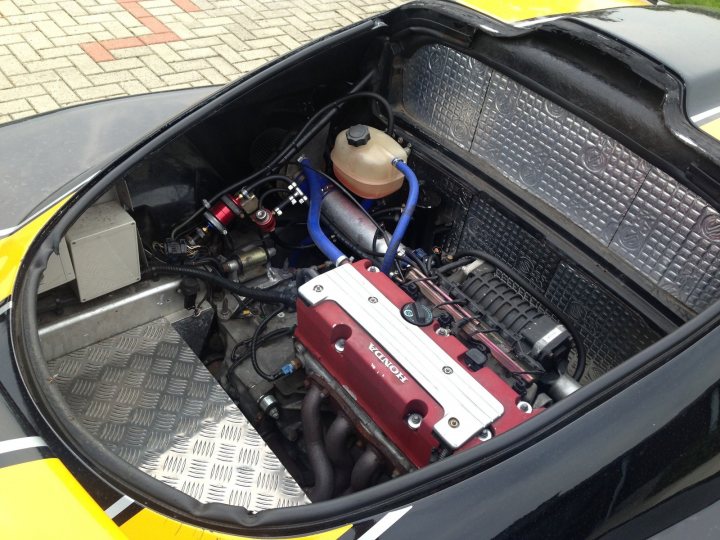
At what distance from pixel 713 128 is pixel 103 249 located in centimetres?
177

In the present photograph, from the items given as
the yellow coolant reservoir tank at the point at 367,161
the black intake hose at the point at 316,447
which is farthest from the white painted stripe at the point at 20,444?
the yellow coolant reservoir tank at the point at 367,161

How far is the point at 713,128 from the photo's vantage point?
6.07 ft

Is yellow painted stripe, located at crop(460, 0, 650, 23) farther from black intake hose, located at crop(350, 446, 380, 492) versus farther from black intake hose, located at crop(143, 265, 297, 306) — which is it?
black intake hose, located at crop(350, 446, 380, 492)

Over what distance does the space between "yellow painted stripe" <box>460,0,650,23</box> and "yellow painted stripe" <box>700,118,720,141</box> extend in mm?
774

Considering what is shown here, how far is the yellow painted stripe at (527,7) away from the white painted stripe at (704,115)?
0.74 m

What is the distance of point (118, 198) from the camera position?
2.12 m

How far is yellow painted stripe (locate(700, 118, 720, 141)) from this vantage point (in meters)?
1.83

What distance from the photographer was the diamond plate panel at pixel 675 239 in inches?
72.4

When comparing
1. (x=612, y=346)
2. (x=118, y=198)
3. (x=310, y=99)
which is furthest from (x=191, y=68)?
(x=612, y=346)

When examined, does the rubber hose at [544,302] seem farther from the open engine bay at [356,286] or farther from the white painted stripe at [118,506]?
the white painted stripe at [118,506]

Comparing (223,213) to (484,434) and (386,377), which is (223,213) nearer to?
(386,377)

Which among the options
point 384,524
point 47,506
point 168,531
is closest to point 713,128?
point 384,524

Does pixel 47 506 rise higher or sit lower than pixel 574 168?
lower

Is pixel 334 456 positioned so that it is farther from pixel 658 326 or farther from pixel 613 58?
pixel 613 58
